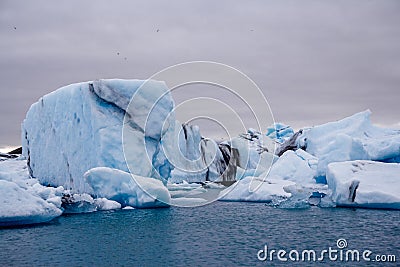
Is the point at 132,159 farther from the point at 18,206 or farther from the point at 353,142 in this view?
the point at 353,142

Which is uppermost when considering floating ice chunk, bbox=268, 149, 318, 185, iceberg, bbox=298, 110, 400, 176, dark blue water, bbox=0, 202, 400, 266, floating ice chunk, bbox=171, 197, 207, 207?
iceberg, bbox=298, 110, 400, 176

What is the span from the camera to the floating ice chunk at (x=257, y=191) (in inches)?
663

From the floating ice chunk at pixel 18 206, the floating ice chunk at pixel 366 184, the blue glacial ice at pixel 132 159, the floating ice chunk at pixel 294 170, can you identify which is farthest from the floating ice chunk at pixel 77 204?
the floating ice chunk at pixel 294 170

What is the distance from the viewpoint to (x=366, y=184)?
45.2ft

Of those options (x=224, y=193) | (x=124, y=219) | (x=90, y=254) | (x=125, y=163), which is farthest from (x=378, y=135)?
(x=90, y=254)

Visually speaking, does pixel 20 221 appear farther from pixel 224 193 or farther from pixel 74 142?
pixel 224 193

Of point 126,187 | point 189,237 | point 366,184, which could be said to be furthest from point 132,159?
point 366,184

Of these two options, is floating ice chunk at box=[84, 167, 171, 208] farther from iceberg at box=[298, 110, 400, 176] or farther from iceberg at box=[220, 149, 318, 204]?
iceberg at box=[298, 110, 400, 176]

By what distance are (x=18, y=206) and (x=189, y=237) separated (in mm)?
3996

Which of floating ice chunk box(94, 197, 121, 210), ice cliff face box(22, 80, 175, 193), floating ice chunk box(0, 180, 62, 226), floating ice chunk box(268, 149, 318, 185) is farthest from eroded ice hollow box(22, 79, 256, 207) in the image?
floating ice chunk box(268, 149, 318, 185)

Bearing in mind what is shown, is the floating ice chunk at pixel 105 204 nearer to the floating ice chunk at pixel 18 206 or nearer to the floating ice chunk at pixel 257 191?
the floating ice chunk at pixel 18 206

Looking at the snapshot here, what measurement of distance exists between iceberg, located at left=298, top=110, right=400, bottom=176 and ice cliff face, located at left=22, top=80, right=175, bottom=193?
312 inches

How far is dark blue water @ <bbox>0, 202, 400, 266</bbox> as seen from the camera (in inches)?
299

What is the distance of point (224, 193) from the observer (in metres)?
18.9
